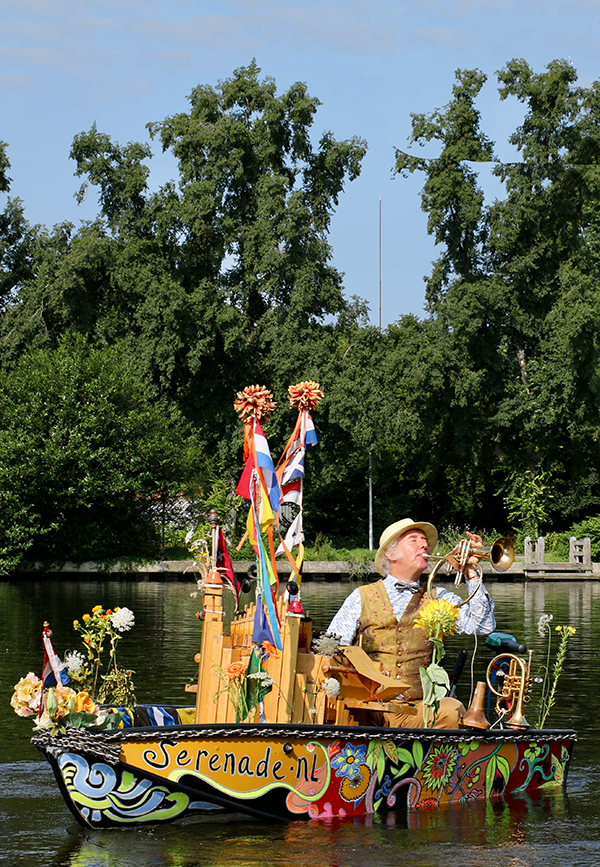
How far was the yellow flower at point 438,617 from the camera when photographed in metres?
7.81

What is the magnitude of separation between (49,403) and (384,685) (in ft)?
94.4

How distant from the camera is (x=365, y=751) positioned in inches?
303

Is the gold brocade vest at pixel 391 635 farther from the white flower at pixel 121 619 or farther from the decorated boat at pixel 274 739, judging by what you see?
the white flower at pixel 121 619

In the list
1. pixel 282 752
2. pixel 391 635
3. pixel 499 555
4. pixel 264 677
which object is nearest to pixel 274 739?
pixel 282 752

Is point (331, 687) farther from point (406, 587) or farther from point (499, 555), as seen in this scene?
A: point (499, 555)

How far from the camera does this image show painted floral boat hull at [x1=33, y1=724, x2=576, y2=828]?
721cm

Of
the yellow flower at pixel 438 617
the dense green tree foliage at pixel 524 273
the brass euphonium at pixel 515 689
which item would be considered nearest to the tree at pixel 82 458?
the dense green tree foliage at pixel 524 273

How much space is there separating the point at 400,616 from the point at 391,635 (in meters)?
0.15

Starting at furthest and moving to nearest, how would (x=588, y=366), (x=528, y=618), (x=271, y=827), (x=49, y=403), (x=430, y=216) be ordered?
(x=430, y=216), (x=588, y=366), (x=49, y=403), (x=528, y=618), (x=271, y=827)

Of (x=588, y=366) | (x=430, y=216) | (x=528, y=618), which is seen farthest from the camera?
(x=430, y=216)

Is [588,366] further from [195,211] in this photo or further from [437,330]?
[195,211]

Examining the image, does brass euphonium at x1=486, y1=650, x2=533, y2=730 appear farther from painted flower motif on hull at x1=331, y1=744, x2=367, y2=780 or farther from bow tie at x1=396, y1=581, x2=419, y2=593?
painted flower motif on hull at x1=331, y1=744, x2=367, y2=780

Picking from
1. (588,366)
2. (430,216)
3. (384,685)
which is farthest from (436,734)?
(430,216)

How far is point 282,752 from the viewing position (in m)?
7.48
